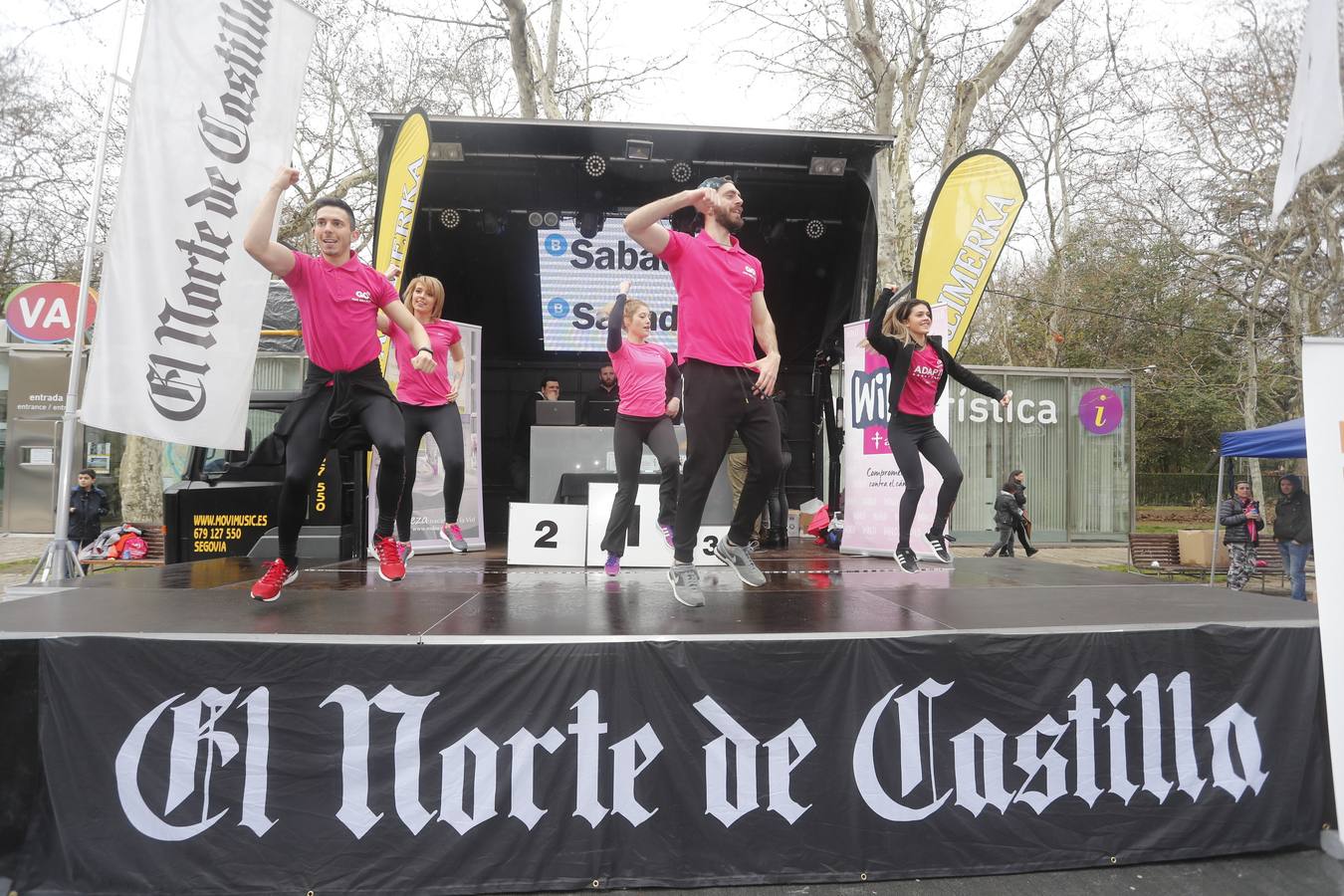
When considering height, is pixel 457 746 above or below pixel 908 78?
below

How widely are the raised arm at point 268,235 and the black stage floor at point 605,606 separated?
1.51m

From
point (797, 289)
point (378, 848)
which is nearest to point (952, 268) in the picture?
point (797, 289)

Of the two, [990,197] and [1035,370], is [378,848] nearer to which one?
[990,197]

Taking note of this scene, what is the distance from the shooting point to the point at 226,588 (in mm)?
4172

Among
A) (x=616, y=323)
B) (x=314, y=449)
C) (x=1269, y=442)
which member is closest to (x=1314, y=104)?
(x=616, y=323)

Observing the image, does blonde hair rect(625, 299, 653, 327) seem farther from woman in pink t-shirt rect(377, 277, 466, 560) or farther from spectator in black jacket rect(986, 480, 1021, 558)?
spectator in black jacket rect(986, 480, 1021, 558)

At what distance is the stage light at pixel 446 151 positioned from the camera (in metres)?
7.30

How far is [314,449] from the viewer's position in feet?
12.3

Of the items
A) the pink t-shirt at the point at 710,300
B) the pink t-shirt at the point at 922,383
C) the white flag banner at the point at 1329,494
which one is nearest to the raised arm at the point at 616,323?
the pink t-shirt at the point at 710,300

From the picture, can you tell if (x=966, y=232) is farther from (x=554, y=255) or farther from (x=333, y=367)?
(x=333, y=367)

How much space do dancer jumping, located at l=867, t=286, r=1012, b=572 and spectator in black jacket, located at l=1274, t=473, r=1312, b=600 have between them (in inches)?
321

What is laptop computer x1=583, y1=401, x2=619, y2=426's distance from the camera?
30.2ft

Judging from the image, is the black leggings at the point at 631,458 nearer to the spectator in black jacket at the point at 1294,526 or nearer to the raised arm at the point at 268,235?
the raised arm at the point at 268,235

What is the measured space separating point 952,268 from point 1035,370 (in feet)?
37.6
